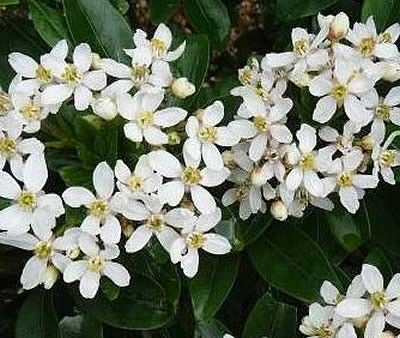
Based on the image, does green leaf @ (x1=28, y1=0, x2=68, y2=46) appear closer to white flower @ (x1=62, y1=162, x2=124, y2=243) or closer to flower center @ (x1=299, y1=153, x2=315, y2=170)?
white flower @ (x1=62, y1=162, x2=124, y2=243)

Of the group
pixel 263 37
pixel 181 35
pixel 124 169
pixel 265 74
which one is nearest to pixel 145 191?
pixel 124 169

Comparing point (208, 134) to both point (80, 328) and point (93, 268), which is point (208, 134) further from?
point (80, 328)

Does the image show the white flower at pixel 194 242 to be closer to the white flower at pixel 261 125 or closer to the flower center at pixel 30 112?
the white flower at pixel 261 125

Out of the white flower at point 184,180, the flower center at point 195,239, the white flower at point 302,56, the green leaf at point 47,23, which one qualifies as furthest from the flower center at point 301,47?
the green leaf at point 47,23

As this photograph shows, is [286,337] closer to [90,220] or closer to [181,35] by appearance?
[90,220]

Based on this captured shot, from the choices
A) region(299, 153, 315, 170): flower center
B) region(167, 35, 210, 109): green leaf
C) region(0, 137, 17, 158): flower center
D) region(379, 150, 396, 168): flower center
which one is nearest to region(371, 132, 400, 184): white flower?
region(379, 150, 396, 168): flower center

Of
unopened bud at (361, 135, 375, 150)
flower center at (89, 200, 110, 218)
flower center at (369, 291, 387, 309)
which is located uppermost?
flower center at (89, 200, 110, 218)

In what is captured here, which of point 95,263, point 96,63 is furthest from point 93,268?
point 96,63
